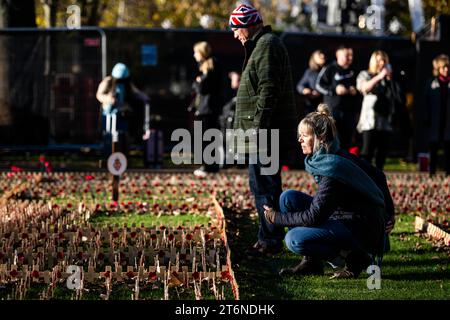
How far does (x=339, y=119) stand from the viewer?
18.3 metres

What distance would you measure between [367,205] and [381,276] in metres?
0.70

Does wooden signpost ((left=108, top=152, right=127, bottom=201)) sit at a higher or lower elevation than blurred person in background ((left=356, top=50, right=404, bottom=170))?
lower

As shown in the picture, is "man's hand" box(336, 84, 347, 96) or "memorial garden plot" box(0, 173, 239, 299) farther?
"man's hand" box(336, 84, 347, 96)

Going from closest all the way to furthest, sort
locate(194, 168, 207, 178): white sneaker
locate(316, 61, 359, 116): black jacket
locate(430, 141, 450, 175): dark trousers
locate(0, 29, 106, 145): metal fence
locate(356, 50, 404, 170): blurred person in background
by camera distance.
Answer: locate(356, 50, 404, 170): blurred person in background < locate(316, 61, 359, 116): black jacket < locate(194, 168, 207, 178): white sneaker < locate(430, 141, 450, 175): dark trousers < locate(0, 29, 106, 145): metal fence

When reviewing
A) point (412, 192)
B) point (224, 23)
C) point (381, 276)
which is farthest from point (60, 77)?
point (224, 23)

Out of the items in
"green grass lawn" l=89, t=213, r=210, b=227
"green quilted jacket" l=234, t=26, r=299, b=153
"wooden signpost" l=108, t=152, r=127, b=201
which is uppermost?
"green quilted jacket" l=234, t=26, r=299, b=153

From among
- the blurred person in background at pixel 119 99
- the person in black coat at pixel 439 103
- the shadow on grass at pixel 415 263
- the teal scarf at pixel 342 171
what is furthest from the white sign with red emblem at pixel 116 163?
the person in black coat at pixel 439 103

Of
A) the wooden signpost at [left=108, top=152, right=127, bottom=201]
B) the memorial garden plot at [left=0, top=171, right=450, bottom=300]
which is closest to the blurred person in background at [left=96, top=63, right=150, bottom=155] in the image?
the memorial garden plot at [left=0, top=171, right=450, bottom=300]

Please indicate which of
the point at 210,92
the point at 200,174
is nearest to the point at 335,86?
the point at 210,92

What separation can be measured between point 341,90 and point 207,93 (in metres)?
2.17

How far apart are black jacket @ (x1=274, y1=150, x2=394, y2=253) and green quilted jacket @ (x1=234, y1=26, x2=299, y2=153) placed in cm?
145

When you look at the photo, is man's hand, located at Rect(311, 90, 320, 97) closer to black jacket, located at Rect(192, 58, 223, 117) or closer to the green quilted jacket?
black jacket, located at Rect(192, 58, 223, 117)

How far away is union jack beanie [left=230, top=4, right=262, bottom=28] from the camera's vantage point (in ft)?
35.6
